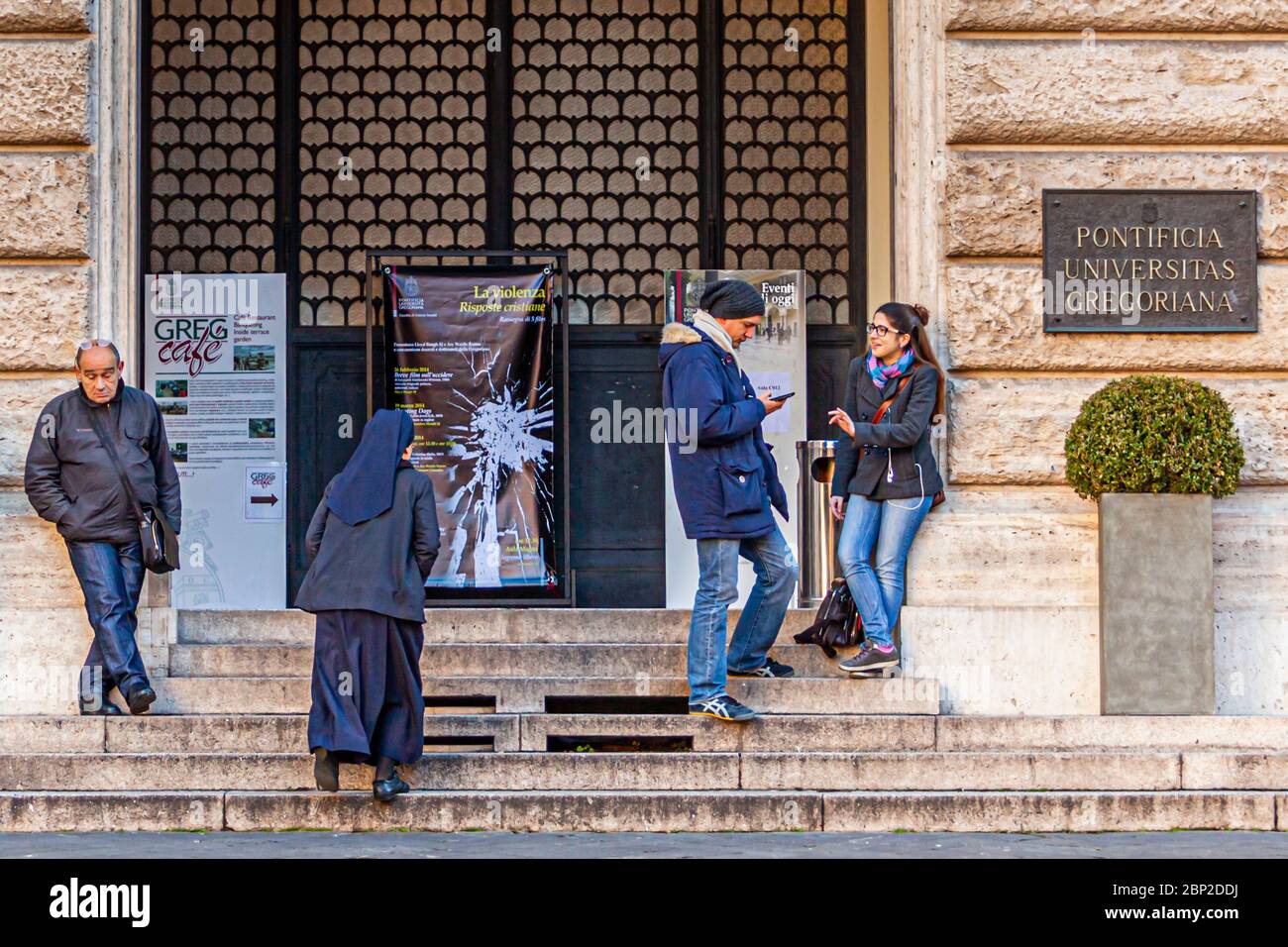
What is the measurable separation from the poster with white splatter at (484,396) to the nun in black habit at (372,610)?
3.33 metres

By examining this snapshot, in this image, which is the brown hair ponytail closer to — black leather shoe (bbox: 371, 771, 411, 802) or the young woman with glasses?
the young woman with glasses

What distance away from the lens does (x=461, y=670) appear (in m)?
10.5

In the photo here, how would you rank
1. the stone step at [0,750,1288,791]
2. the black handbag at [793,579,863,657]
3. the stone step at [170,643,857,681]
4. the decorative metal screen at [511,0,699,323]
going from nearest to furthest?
1. the stone step at [0,750,1288,791]
2. the black handbag at [793,579,863,657]
3. the stone step at [170,643,857,681]
4. the decorative metal screen at [511,0,699,323]

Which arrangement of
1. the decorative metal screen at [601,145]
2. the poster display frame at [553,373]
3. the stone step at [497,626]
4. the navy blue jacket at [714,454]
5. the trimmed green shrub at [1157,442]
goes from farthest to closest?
the decorative metal screen at [601,145] < the poster display frame at [553,373] < the stone step at [497,626] < the trimmed green shrub at [1157,442] < the navy blue jacket at [714,454]

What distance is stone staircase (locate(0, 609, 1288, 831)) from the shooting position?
9055 millimetres

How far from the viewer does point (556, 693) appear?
33.3 ft

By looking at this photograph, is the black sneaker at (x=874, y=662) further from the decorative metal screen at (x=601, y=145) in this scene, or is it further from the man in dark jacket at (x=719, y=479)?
the decorative metal screen at (x=601, y=145)

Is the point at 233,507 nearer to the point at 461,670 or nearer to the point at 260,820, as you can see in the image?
the point at 461,670

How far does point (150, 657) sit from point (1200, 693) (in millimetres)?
5617

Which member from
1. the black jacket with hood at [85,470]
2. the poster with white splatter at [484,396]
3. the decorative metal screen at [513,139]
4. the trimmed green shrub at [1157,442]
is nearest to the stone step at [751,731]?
the trimmed green shrub at [1157,442]

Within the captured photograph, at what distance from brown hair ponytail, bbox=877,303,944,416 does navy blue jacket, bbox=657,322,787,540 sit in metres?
1.02

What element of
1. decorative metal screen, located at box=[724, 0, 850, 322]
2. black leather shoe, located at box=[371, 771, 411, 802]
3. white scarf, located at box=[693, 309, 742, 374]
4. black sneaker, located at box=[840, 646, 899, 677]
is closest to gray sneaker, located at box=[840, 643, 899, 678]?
black sneaker, located at box=[840, 646, 899, 677]

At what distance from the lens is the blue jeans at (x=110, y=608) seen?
32.2ft

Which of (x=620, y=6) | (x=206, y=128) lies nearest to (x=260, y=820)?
(x=206, y=128)
